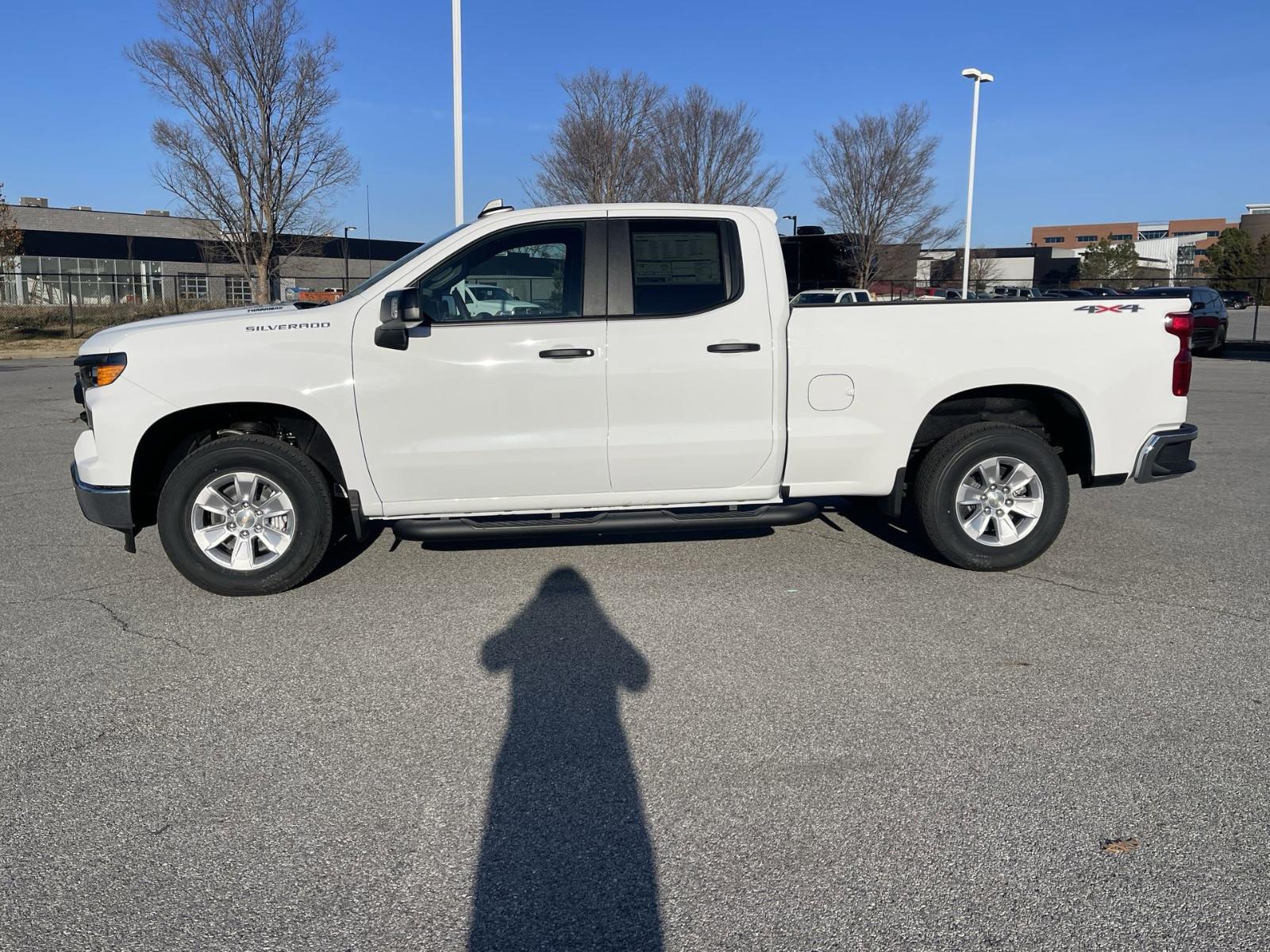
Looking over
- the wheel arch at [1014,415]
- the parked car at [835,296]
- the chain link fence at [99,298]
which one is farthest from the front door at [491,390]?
the parked car at [835,296]

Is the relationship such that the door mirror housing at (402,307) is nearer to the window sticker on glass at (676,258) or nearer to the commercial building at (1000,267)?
the window sticker on glass at (676,258)

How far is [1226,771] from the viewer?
3615 mm

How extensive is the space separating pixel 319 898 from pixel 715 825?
1219 millimetres

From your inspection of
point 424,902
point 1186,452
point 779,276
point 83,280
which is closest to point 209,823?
point 424,902

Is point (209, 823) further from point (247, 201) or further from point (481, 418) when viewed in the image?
point (247, 201)

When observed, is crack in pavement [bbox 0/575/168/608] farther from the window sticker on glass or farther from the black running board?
the window sticker on glass

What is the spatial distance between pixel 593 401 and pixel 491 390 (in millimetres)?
565

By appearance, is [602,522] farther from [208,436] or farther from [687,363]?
[208,436]

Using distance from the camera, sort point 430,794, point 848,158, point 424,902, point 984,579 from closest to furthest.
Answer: point 424,902 → point 430,794 → point 984,579 → point 848,158

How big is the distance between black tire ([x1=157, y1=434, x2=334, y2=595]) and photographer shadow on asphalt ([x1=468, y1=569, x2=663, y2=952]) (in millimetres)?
1343

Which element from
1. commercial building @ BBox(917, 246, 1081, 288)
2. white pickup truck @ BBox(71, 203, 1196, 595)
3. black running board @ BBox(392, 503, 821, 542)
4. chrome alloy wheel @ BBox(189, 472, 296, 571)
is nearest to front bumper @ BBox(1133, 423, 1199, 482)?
white pickup truck @ BBox(71, 203, 1196, 595)

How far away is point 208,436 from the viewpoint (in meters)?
5.92

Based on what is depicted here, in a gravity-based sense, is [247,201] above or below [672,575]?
above

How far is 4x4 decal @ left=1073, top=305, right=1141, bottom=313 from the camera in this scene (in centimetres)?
595
